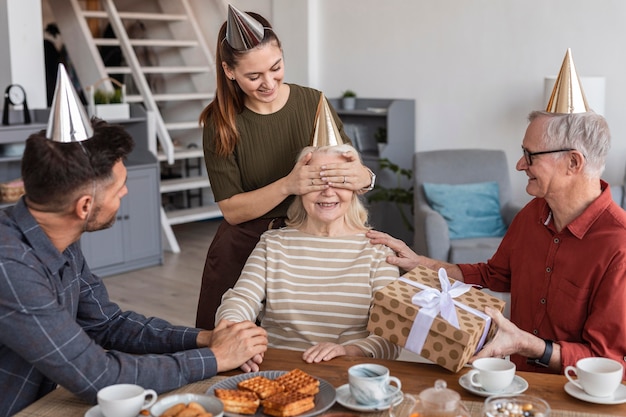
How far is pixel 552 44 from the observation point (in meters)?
5.63

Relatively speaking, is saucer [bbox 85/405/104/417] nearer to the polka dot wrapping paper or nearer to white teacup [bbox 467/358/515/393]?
the polka dot wrapping paper

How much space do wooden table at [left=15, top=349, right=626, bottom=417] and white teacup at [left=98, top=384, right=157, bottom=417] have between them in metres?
0.09

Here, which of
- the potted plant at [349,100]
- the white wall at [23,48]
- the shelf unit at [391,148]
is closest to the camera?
the white wall at [23,48]

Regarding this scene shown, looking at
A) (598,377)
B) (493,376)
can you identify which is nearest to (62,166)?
(493,376)

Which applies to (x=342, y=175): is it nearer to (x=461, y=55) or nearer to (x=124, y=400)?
(x=124, y=400)

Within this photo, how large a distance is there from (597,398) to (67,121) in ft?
4.00

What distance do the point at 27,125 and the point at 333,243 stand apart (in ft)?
12.0

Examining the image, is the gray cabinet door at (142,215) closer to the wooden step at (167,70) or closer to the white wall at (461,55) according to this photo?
the wooden step at (167,70)

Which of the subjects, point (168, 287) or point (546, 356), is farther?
point (168, 287)

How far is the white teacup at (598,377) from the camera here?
5.48 ft

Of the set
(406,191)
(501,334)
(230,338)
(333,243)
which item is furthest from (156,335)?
(406,191)

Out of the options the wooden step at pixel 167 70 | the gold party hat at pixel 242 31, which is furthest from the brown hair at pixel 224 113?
the wooden step at pixel 167 70

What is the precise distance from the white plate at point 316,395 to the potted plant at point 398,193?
4.32 metres

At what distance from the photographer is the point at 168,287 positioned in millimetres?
5605
